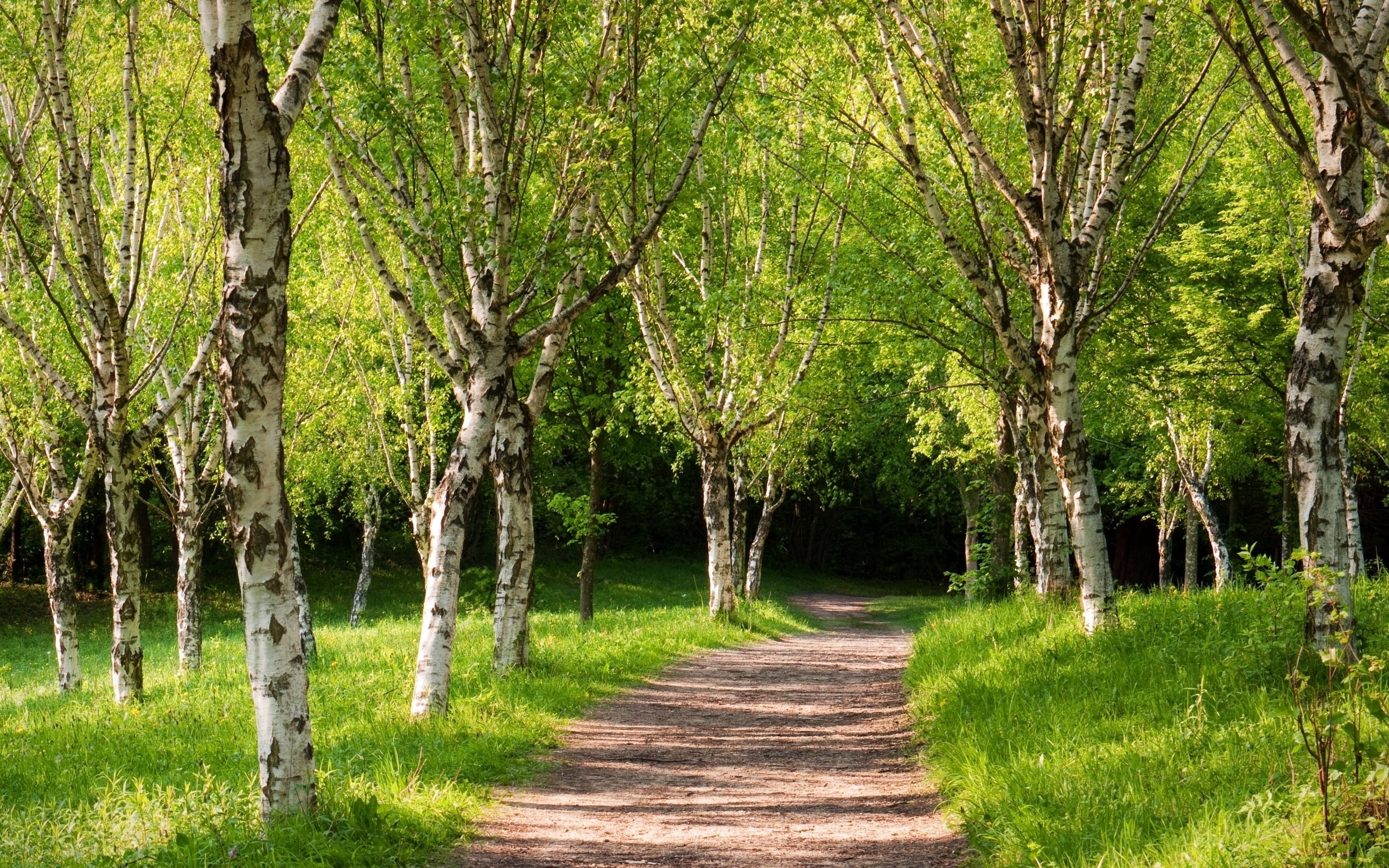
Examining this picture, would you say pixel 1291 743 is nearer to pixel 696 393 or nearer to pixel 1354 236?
pixel 1354 236

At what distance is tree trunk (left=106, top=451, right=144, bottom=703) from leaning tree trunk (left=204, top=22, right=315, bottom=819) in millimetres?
6943

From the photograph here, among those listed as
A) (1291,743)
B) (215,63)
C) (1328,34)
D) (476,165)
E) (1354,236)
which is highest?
(476,165)

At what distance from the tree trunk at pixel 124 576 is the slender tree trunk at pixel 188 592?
143 inches

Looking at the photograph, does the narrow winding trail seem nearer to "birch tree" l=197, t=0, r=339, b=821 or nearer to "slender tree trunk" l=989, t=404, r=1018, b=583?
"birch tree" l=197, t=0, r=339, b=821

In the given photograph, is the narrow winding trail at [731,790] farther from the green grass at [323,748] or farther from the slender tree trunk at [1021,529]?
the slender tree trunk at [1021,529]

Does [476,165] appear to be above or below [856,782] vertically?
above

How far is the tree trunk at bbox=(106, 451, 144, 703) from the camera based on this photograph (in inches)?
468

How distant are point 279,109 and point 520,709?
632 cm

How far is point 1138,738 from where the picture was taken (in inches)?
262

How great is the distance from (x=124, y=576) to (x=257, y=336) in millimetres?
7817

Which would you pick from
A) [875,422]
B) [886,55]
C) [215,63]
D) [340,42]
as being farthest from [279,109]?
[875,422]

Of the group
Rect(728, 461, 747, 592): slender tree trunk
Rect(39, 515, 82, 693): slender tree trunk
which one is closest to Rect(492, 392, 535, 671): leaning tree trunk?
Rect(39, 515, 82, 693): slender tree trunk

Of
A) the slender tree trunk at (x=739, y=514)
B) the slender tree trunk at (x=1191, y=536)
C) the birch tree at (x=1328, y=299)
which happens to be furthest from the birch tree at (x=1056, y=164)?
the slender tree trunk at (x=1191, y=536)

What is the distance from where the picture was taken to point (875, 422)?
35188 mm
